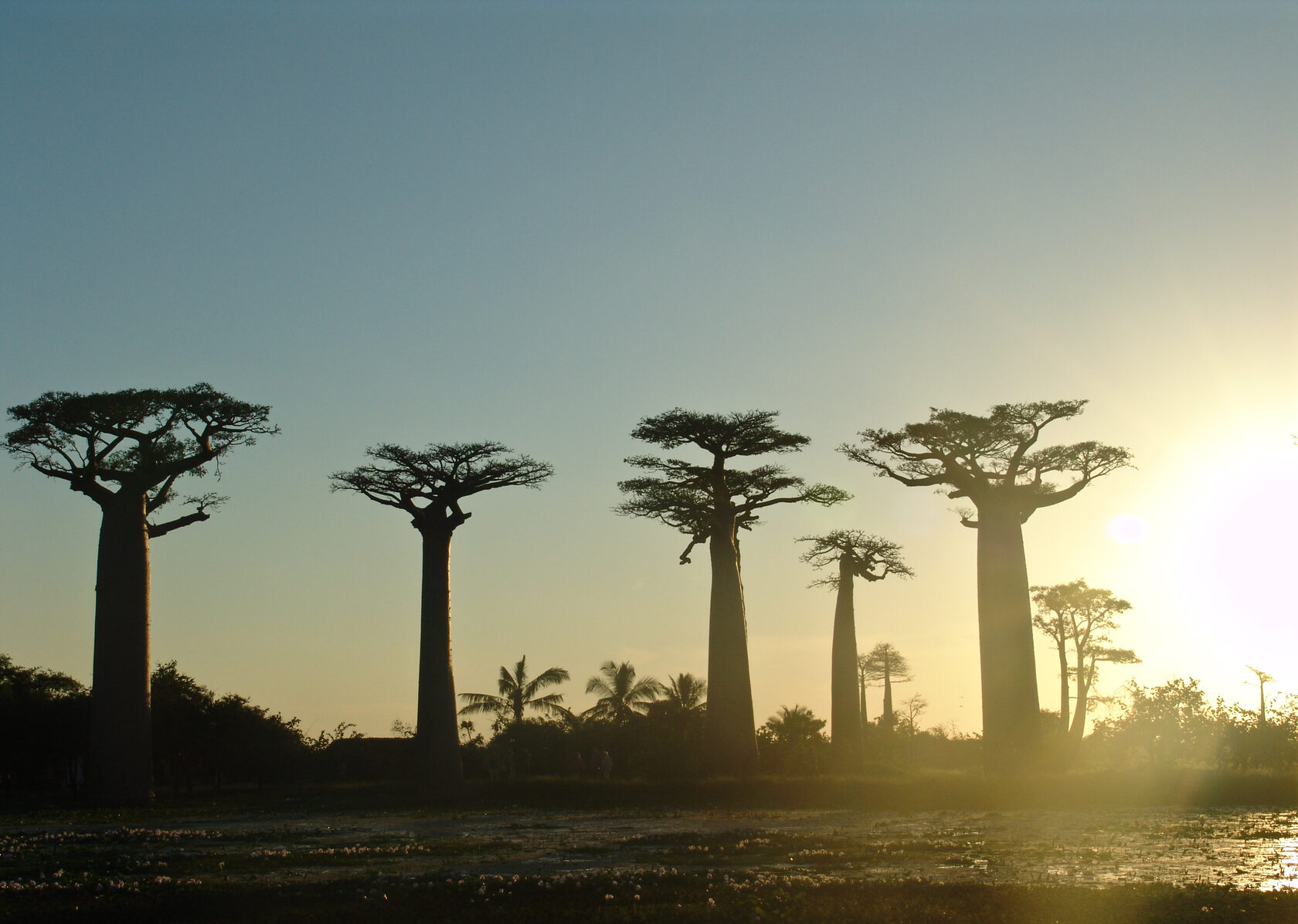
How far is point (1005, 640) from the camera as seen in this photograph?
86.6ft

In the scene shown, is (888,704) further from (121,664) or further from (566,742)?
(121,664)

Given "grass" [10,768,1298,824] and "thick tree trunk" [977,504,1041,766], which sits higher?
"thick tree trunk" [977,504,1041,766]

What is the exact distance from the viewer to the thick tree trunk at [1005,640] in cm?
2594

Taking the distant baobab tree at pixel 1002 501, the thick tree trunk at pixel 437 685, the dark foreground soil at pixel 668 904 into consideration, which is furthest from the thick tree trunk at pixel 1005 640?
the dark foreground soil at pixel 668 904

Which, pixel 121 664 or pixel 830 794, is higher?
pixel 121 664

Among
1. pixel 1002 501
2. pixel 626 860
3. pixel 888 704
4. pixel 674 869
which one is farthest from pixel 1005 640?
pixel 888 704

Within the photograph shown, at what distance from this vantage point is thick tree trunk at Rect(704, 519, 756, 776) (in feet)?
92.5

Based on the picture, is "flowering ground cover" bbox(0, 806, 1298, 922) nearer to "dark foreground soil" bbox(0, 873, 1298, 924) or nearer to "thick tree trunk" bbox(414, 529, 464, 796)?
"dark foreground soil" bbox(0, 873, 1298, 924)


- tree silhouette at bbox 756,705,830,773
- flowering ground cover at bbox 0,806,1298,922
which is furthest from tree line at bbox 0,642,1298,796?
flowering ground cover at bbox 0,806,1298,922

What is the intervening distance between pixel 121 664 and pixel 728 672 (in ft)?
46.0

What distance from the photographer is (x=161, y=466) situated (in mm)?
26469

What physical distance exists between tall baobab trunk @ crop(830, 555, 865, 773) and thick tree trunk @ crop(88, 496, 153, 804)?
19.0 metres

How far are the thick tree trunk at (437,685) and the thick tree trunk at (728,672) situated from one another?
6.31 metres

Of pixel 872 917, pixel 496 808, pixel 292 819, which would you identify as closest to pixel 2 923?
pixel 872 917
